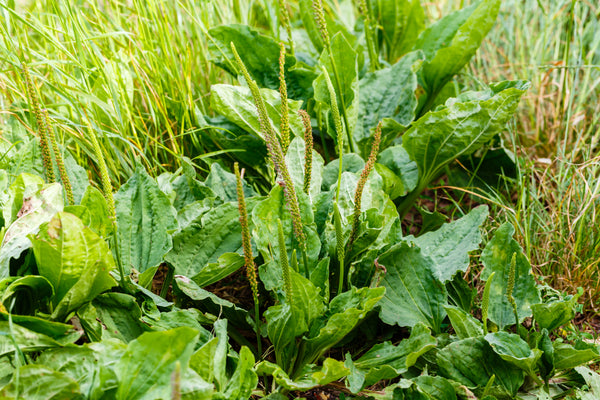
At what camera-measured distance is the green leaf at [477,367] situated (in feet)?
5.04

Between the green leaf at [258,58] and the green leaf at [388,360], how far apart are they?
3.83 feet

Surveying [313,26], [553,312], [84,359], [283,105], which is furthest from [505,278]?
[313,26]

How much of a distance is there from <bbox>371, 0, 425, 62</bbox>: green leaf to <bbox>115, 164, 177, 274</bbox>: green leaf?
1.56 m

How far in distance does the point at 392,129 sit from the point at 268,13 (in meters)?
0.83

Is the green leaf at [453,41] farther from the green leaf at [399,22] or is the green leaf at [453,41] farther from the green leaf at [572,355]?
the green leaf at [572,355]

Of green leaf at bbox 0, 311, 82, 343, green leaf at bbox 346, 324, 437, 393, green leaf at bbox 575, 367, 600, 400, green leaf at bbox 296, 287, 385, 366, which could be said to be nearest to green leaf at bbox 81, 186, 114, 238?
green leaf at bbox 0, 311, 82, 343

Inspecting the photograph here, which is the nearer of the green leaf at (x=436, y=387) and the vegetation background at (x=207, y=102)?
the green leaf at (x=436, y=387)

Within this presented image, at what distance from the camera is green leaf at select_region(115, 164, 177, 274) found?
1715mm

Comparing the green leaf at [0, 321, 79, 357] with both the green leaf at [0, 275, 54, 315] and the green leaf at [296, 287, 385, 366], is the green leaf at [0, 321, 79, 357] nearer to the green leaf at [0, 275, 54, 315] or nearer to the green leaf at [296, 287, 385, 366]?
the green leaf at [0, 275, 54, 315]

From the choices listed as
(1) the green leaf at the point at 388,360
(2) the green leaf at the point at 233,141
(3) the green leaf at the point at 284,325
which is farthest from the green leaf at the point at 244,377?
(2) the green leaf at the point at 233,141

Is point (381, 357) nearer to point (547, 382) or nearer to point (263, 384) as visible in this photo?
point (263, 384)

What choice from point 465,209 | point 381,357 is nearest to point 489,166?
point 465,209

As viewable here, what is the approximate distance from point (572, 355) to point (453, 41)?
1.31 m

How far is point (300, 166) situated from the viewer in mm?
1858
